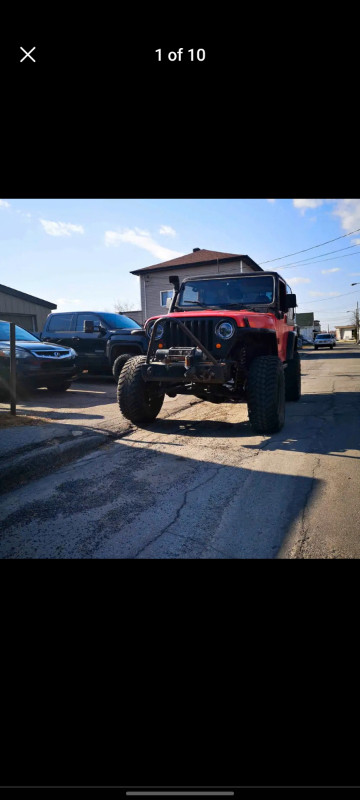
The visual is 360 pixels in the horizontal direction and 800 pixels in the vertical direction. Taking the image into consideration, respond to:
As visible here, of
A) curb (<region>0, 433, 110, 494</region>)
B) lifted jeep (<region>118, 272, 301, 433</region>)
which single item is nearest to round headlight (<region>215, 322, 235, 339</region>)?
lifted jeep (<region>118, 272, 301, 433</region>)

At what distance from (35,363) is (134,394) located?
3.16 metres

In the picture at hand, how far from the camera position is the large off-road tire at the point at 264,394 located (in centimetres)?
450

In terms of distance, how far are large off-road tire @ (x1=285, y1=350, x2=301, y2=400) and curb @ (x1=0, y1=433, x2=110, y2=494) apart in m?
4.05

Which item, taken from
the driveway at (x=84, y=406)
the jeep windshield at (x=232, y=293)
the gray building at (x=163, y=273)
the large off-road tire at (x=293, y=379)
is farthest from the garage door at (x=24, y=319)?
the large off-road tire at (x=293, y=379)

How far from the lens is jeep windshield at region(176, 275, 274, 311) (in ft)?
18.8

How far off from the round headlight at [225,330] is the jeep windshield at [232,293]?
1097 millimetres

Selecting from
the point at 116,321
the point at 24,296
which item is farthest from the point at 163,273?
the point at 116,321

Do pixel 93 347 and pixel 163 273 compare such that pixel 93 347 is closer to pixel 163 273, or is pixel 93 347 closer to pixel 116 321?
pixel 116 321

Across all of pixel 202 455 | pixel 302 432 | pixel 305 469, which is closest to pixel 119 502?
pixel 202 455

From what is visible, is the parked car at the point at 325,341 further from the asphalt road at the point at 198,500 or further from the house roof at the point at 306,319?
the asphalt road at the point at 198,500

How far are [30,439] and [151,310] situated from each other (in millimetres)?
20613

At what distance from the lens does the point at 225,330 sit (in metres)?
4.67
